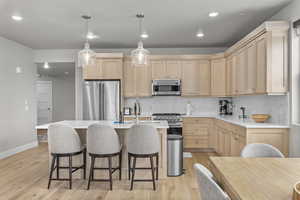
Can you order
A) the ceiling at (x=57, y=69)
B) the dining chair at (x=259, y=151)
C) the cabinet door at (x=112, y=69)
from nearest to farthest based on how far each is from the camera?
the dining chair at (x=259, y=151)
the cabinet door at (x=112, y=69)
the ceiling at (x=57, y=69)

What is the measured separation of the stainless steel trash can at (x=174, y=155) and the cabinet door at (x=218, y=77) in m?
2.35

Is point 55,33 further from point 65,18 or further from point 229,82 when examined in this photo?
point 229,82

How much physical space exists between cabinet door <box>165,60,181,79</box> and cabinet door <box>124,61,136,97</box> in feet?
2.96

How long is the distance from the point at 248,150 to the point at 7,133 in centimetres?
512

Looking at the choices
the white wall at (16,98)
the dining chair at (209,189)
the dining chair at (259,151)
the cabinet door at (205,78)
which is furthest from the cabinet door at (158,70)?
the dining chair at (209,189)

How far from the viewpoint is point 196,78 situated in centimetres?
553

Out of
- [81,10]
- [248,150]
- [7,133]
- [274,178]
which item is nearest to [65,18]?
[81,10]

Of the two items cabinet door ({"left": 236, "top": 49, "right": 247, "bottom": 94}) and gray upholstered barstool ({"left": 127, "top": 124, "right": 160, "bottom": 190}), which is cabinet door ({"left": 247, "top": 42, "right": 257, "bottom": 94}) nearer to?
cabinet door ({"left": 236, "top": 49, "right": 247, "bottom": 94})

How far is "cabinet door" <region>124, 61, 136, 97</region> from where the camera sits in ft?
18.2

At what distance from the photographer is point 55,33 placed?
4574 mm

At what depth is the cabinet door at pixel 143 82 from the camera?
5.56 meters

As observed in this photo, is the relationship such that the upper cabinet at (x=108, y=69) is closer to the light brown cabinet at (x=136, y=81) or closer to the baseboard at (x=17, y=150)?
the light brown cabinet at (x=136, y=81)

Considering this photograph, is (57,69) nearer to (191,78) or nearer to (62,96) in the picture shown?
(62,96)

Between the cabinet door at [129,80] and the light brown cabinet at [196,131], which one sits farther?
the cabinet door at [129,80]
